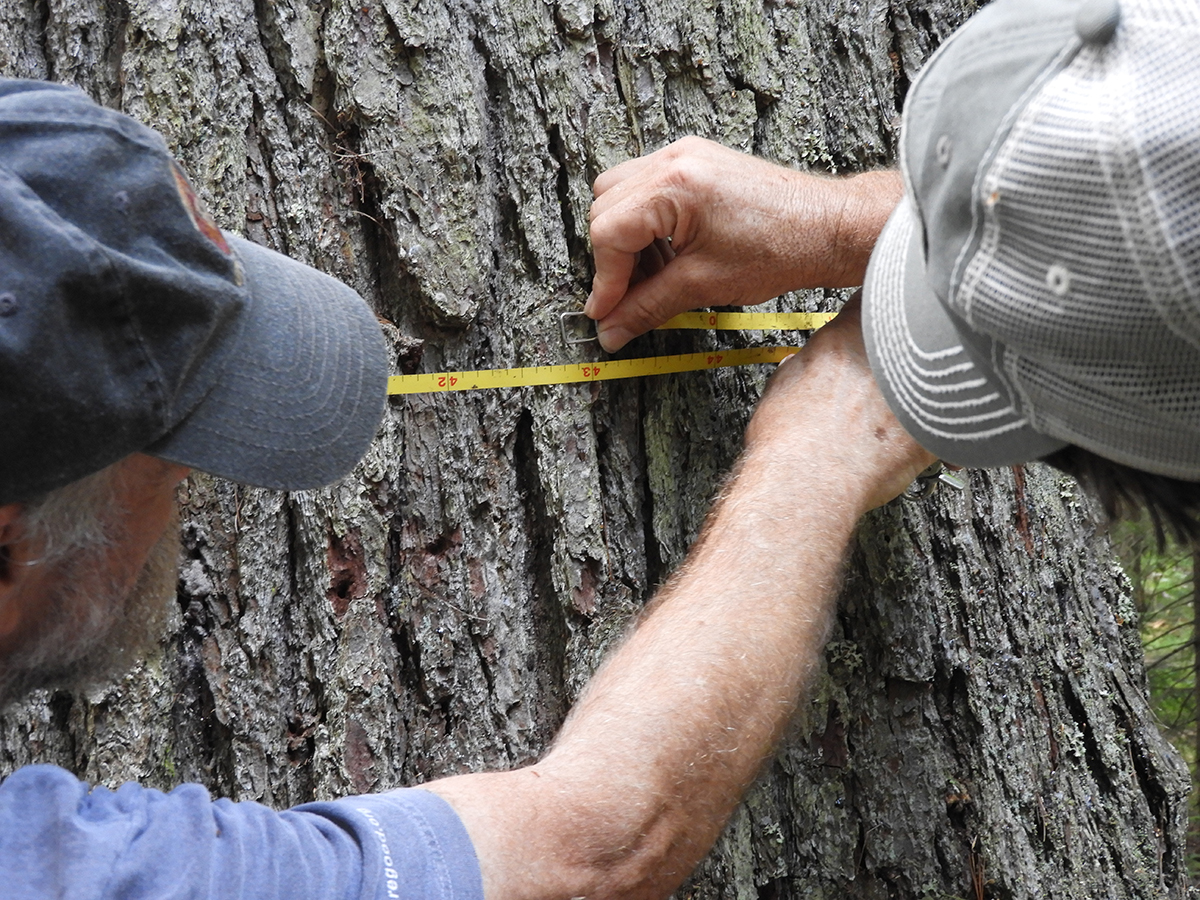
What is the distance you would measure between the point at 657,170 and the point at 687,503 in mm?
666

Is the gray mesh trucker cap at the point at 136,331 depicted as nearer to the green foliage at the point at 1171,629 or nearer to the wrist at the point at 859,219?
the wrist at the point at 859,219

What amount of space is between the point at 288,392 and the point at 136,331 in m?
0.24

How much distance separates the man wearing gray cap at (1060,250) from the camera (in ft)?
2.76

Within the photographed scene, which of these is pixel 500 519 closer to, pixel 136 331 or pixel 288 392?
pixel 288 392

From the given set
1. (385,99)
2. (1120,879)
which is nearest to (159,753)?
(385,99)

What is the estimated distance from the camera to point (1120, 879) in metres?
2.25

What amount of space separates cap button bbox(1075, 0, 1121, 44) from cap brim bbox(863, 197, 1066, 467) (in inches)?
11.5

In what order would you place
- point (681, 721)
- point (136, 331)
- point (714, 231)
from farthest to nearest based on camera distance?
point (714, 231), point (681, 721), point (136, 331)

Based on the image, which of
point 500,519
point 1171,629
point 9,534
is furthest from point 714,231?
point 1171,629

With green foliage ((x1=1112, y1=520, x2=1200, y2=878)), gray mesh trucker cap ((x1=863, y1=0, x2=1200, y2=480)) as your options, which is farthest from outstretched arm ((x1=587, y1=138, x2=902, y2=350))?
green foliage ((x1=1112, y1=520, x2=1200, y2=878))

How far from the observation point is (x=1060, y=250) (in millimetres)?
902

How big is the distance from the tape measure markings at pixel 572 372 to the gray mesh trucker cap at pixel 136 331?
45 cm

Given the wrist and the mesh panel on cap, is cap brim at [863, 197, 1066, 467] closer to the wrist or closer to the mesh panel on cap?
the mesh panel on cap

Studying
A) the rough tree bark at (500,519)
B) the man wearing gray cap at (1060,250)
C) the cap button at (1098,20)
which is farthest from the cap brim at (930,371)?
the rough tree bark at (500,519)
